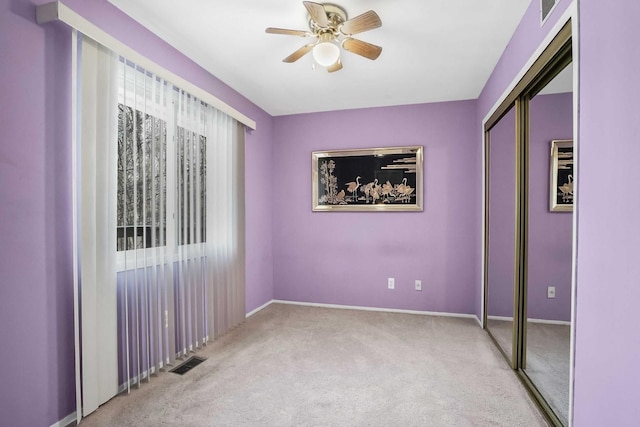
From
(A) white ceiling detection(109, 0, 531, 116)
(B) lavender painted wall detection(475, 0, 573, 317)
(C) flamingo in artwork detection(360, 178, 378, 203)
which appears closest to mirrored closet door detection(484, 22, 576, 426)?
(B) lavender painted wall detection(475, 0, 573, 317)

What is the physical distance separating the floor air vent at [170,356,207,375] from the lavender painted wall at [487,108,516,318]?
2.60 m

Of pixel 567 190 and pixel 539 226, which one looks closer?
pixel 567 190

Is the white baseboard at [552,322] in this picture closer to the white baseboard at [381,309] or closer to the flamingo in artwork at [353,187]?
the white baseboard at [381,309]

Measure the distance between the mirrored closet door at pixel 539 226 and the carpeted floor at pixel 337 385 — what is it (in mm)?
199

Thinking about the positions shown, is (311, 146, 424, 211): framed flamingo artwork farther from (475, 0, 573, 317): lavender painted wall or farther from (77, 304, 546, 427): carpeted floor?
(77, 304, 546, 427): carpeted floor

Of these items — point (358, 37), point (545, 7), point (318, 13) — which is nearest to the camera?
point (545, 7)

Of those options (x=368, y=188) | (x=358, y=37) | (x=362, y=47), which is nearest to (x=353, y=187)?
(x=368, y=188)

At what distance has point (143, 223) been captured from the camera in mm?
2219

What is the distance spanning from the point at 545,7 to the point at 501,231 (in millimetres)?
1742

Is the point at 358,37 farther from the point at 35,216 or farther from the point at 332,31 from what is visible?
the point at 35,216

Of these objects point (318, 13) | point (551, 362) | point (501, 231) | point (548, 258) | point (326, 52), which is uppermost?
point (318, 13)

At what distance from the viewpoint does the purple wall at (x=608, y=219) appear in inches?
41.8

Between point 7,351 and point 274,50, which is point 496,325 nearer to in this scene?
point 274,50

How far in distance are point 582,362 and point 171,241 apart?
258 cm
